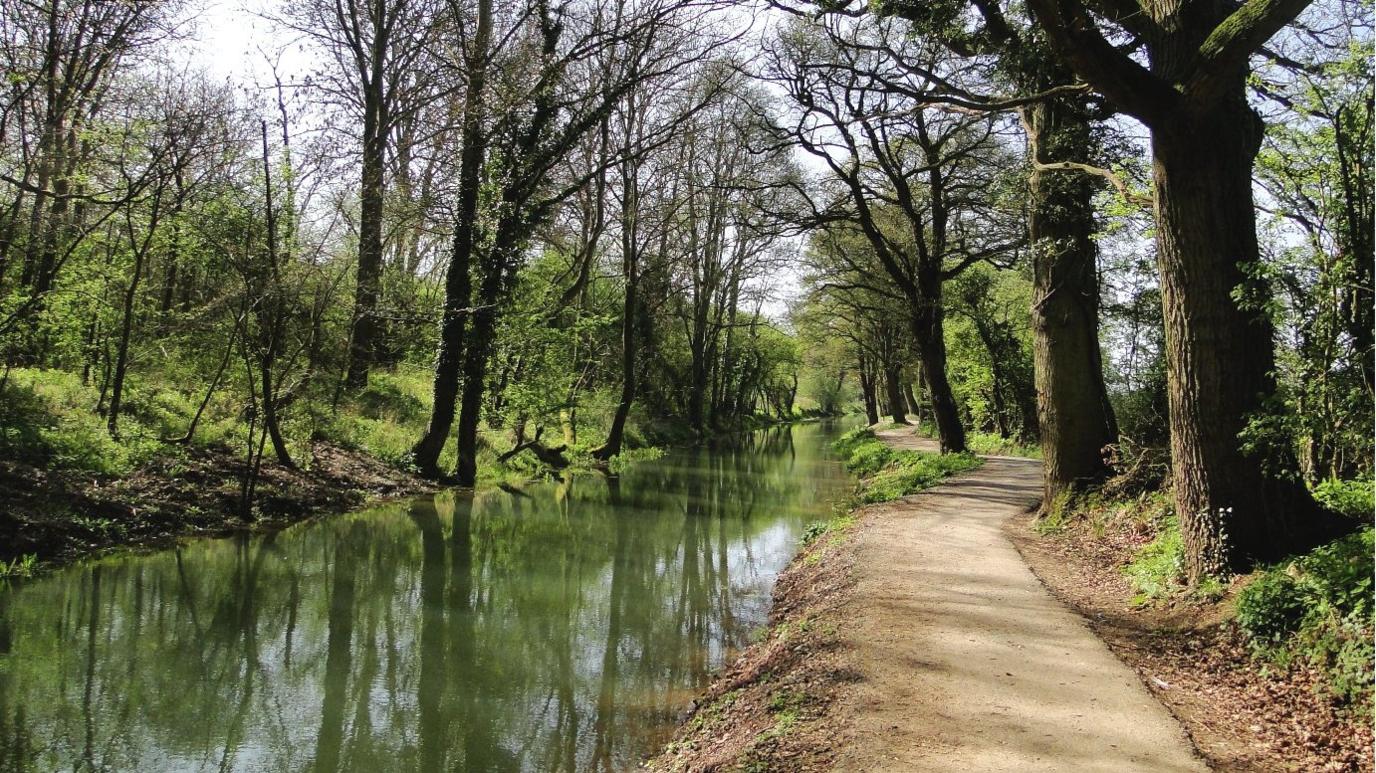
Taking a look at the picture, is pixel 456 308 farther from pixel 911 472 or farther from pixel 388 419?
pixel 911 472

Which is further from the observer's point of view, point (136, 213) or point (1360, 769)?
point (136, 213)

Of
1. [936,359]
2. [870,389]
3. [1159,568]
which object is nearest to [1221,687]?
[1159,568]

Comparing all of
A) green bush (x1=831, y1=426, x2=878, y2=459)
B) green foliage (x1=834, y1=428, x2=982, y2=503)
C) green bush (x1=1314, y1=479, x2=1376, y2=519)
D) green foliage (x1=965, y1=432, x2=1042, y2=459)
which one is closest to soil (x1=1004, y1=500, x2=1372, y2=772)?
green bush (x1=1314, y1=479, x2=1376, y2=519)

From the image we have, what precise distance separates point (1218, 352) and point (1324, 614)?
7.85 feet

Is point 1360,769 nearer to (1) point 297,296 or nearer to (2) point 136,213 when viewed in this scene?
(1) point 297,296

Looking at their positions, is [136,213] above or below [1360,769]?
above

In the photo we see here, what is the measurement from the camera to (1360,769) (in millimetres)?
3994

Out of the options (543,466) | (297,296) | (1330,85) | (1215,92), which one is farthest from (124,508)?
(1330,85)

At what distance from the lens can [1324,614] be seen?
16.4 ft

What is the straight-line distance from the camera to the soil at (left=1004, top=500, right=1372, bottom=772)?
4.28m

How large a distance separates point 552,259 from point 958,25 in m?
19.0

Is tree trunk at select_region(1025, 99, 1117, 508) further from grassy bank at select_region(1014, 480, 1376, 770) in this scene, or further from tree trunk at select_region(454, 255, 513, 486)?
tree trunk at select_region(454, 255, 513, 486)

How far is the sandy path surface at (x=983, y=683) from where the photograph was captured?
437cm

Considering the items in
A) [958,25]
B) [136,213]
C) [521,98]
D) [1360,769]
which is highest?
[521,98]
